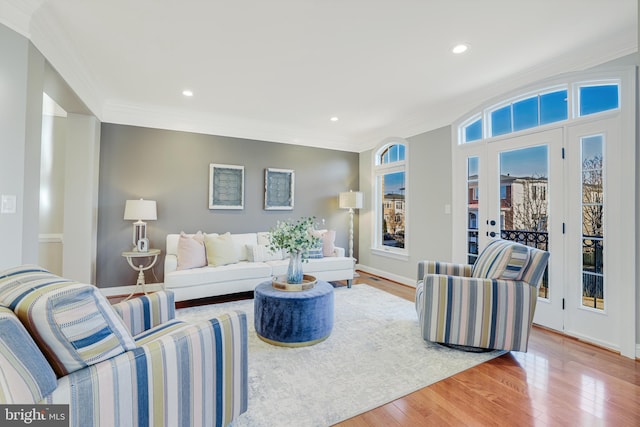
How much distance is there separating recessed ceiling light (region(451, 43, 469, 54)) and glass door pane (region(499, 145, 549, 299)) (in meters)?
1.37

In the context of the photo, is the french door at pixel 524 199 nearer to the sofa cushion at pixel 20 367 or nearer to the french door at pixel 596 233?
the french door at pixel 596 233

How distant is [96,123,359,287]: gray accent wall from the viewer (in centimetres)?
398

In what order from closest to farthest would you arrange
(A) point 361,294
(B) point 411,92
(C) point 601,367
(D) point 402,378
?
(D) point 402,378 → (C) point 601,367 → (B) point 411,92 → (A) point 361,294

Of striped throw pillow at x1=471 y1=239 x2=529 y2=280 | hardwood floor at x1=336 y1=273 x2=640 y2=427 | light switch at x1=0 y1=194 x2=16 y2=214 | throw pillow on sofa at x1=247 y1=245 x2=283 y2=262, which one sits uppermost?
light switch at x1=0 y1=194 x2=16 y2=214

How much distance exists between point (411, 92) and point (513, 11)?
1483 mm

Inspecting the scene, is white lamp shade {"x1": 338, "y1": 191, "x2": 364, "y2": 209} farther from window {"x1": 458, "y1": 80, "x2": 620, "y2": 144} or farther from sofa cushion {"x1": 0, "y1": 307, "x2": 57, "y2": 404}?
sofa cushion {"x1": 0, "y1": 307, "x2": 57, "y2": 404}

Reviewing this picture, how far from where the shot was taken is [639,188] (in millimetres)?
2367

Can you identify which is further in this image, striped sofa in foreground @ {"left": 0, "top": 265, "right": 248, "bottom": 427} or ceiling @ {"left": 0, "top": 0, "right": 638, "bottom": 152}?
ceiling @ {"left": 0, "top": 0, "right": 638, "bottom": 152}

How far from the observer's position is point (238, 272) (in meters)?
3.72

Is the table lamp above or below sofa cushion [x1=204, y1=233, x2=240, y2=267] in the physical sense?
above

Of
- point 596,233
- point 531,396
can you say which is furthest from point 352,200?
point 531,396

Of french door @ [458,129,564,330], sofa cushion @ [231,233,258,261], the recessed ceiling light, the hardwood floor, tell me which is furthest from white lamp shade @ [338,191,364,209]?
the hardwood floor

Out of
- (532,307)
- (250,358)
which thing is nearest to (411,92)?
(532,307)

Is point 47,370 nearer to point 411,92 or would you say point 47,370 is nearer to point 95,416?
point 95,416
